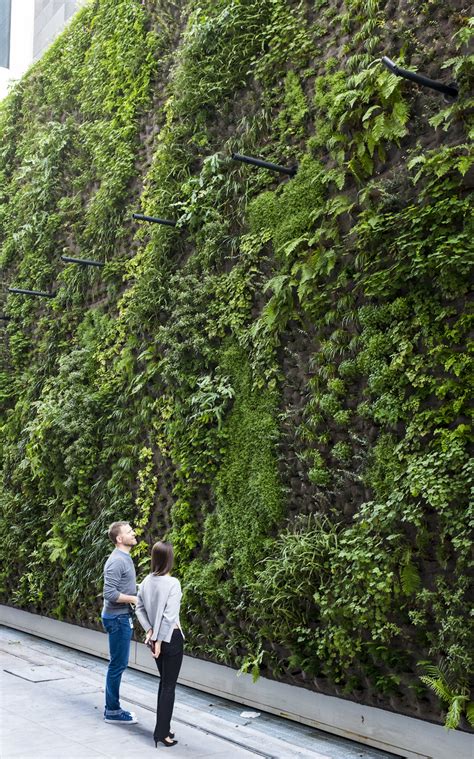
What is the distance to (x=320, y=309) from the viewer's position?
697cm

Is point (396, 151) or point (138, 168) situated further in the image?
point (138, 168)

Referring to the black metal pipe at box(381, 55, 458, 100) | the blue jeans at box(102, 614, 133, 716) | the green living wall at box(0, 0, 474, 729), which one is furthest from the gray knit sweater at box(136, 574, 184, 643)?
the black metal pipe at box(381, 55, 458, 100)

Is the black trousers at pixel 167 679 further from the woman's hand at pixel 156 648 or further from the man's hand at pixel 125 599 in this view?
the man's hand at pixel 125 599

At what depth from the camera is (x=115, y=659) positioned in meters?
6.69

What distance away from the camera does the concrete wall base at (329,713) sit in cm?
559

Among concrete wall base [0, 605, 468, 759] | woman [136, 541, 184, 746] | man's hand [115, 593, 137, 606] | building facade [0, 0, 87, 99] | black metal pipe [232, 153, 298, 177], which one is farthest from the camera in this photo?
building facade [0, 0, 87, 99]

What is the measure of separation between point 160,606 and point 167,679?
0.55m

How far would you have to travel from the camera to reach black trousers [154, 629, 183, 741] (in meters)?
5.97

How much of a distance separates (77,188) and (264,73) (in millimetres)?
5089

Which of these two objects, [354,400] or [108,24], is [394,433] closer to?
[354,400]

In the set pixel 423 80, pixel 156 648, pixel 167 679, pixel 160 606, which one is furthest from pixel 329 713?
pixel 423 80

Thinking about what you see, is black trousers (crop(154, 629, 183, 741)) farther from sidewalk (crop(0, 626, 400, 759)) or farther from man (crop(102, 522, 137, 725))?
man (crop(102, 522, 137, 725))

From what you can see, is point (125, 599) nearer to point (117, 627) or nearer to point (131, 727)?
point (117, 627)

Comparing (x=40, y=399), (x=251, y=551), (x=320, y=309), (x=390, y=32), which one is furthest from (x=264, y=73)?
(x=40, y=399)
